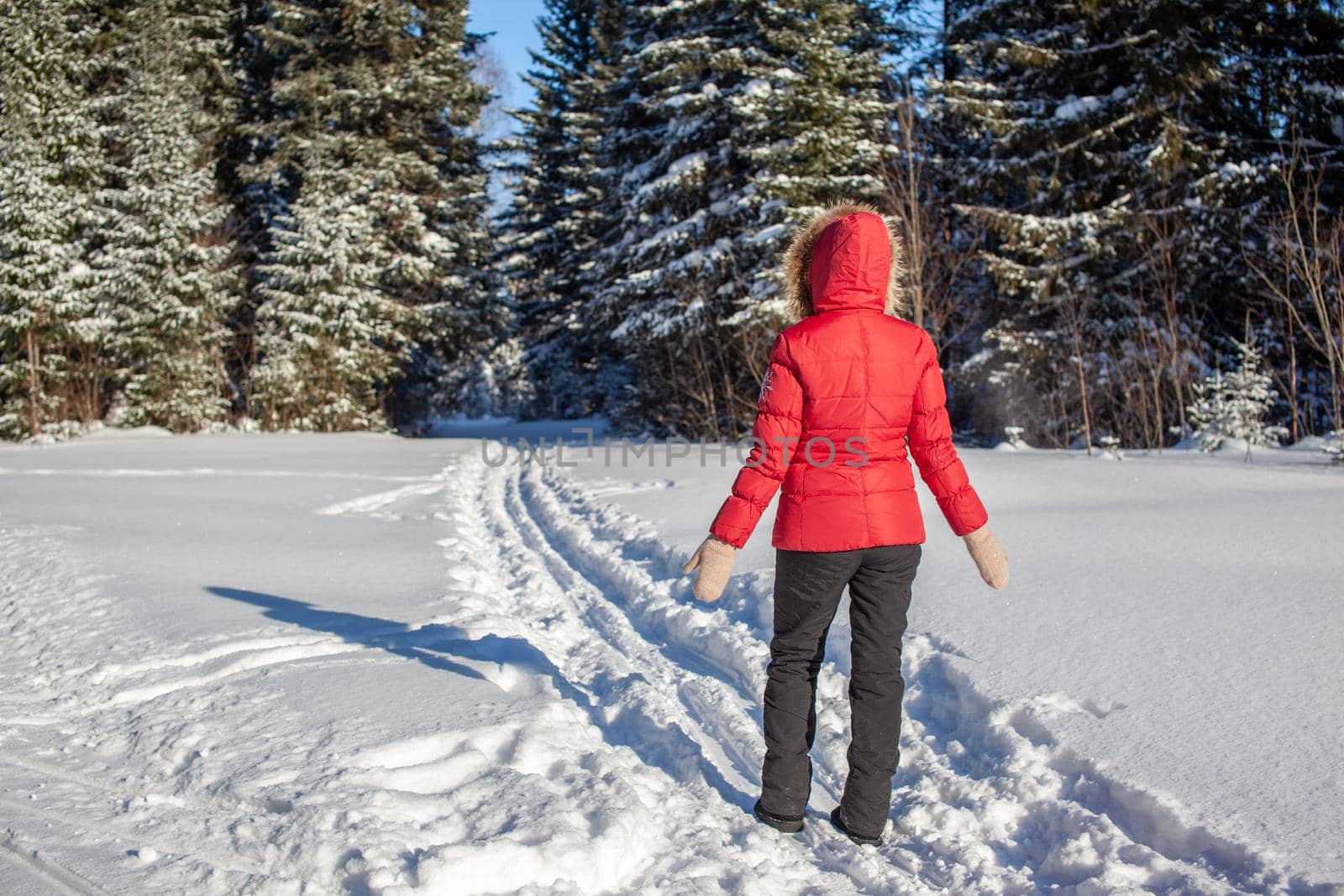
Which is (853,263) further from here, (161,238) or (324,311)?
(161,238)

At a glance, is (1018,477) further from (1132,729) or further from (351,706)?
(351,706)

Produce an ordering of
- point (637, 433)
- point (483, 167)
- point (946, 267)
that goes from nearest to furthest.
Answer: point (946, 267)
point (637, 433)
point (483, 167)

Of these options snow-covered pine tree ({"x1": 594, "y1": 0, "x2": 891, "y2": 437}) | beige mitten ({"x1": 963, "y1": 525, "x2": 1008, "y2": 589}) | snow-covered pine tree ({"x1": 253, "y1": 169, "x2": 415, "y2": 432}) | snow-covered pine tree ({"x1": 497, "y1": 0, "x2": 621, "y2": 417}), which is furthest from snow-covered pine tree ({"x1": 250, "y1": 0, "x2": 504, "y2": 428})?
beige mitten ({"x1": 963, "y1": 525, "x2": 1008, "y2": 589})

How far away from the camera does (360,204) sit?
20266 mm

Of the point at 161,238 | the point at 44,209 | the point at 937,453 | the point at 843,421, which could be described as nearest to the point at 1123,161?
the point at 937,453

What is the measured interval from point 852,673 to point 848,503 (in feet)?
1.76

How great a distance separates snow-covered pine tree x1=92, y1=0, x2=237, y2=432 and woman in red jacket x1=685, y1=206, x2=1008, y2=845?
1986cm

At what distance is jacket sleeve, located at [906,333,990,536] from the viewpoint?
2.63m

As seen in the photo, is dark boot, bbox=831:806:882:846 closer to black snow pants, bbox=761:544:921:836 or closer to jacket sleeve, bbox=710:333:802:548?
black snow pants, bbox=761:544:921:836

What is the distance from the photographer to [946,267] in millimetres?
15633

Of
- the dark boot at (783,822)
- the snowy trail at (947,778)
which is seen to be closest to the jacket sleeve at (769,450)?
the dark boot at (783,822)

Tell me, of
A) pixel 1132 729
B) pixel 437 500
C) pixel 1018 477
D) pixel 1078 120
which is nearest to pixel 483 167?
pixel 1078 120

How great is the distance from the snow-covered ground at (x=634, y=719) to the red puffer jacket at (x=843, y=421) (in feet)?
2.96

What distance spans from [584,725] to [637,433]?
18.1 metres
